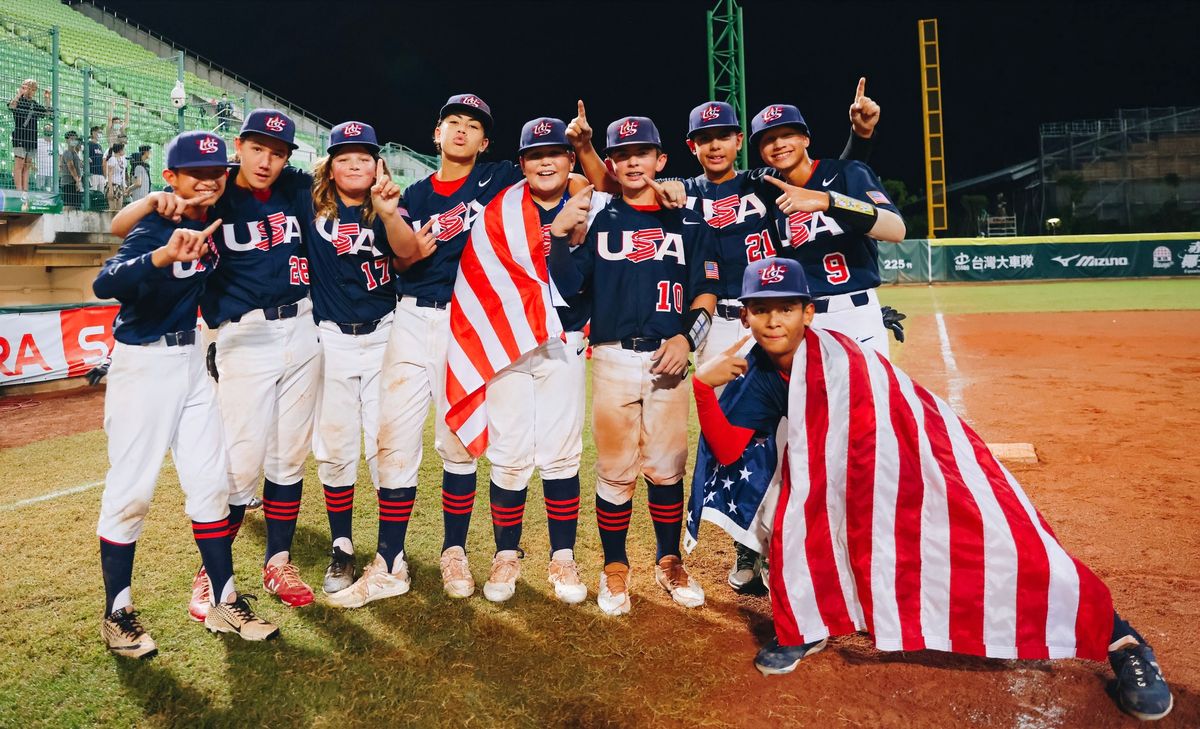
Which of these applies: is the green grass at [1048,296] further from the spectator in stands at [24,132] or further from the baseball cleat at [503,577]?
the spectator in stands at [24,132]

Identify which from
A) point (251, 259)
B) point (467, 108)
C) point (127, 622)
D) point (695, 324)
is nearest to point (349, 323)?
point (251, 259)

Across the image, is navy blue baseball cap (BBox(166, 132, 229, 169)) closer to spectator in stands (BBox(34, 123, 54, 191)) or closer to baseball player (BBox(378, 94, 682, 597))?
baseball player (BBox(378, 94, 682, 597))

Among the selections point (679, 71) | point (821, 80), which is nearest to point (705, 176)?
point (679, 71)

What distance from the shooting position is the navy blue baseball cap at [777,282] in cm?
A: 313

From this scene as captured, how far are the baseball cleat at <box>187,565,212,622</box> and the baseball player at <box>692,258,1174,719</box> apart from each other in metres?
2.50

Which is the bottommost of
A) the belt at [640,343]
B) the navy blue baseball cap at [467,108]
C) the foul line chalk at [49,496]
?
the foul line chalk at [49,496]

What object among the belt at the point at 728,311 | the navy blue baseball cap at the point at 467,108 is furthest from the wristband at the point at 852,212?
the navy blue baseball cap at the point at 467,108

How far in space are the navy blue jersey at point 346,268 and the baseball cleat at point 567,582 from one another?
1620mm

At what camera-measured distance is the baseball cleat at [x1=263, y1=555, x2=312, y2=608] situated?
3754 millimetres

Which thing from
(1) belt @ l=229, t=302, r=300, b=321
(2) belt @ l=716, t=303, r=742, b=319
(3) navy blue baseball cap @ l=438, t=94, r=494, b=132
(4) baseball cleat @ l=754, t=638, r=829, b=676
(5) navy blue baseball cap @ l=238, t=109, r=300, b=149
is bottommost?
(4) baseball cleat @ l=754, t=638, r=829, b=676

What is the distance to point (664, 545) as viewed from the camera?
157 inches

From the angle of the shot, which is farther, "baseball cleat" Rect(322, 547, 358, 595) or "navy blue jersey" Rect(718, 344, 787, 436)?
"baseball cleat" Rect(322, 547, 358, 595)

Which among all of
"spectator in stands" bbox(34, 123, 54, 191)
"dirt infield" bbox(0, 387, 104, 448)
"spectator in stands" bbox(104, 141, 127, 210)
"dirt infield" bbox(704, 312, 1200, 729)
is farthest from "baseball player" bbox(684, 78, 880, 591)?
"spectator in stands" bbox(104, 141, 127, 210)

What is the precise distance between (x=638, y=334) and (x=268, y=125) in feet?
6.83
